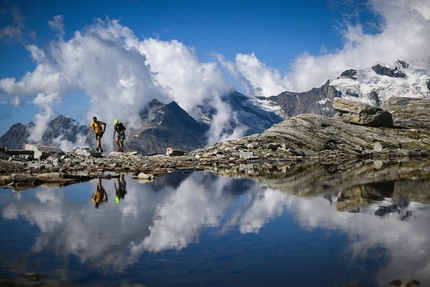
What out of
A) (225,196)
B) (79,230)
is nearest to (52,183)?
(225,196)

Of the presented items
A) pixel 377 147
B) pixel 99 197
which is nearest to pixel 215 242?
pixel 99 197

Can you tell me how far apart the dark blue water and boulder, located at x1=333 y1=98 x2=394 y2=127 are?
5740cm

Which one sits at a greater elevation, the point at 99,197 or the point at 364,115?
the point at 364,115

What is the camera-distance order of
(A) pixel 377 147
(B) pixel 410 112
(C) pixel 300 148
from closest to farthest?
(C) pixel 300 148 → (A) pixel 377 147 → (B) pixel 410 112

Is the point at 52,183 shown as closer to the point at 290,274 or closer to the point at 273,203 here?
the point at 273,203

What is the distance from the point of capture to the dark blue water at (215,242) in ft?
18.5

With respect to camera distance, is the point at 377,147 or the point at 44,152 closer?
the point at 44,152

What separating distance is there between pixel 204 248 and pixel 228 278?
1.47 metres

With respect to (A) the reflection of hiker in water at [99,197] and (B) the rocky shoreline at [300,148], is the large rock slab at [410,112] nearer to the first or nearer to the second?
(B) the rocky shoreline at [300,148]

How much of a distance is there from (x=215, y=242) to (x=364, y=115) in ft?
Answer: 208

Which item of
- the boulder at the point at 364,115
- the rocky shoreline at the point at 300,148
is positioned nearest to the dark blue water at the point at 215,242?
the rocky shoreline at the point at 300,148

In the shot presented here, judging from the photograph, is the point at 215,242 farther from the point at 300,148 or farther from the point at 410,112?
the point at 410,112

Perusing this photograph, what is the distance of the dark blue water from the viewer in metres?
5.63

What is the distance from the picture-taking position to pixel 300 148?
50.8 metres
